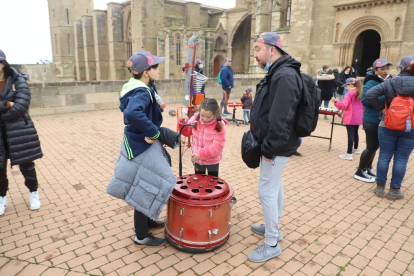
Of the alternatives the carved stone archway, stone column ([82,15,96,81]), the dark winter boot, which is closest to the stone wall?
the dark winter boot

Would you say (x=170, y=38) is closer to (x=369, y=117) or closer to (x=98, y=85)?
(x=98, y=85)

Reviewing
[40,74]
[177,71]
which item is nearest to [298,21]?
Result: [177,71]

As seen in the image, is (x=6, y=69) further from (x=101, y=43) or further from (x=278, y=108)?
(x=101, y=43)

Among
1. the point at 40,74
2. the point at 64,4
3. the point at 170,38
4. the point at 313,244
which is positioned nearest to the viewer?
the point at 313,244

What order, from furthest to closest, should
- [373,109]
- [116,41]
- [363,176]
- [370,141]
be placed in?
1. [116,41]
2. [363,176]
3. [370,141]
4. [373,109]

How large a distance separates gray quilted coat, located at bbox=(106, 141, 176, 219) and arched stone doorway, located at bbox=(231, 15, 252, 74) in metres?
37.0

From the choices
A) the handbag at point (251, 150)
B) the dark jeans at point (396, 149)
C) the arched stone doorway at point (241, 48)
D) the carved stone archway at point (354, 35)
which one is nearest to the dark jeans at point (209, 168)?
the handbag at point (251, 150)

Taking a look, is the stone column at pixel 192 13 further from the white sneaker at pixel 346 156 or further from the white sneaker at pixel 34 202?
the white sneaker at pixel 34 202

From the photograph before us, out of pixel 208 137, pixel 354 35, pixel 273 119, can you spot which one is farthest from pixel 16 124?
pixel 354 35

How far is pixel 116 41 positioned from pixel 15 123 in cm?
4234

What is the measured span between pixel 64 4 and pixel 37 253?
61432mm

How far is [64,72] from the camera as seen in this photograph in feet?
178

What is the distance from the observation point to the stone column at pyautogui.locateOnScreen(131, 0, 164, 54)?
34.9 m

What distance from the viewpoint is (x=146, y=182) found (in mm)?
2803
